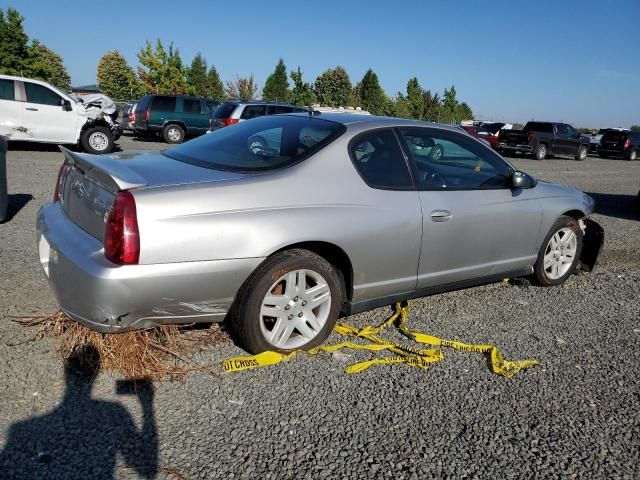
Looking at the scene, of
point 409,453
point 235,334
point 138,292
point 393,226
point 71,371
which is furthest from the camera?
point 393,226

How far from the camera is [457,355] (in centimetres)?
366

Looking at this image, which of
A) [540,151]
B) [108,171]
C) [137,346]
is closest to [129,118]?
[540,151]

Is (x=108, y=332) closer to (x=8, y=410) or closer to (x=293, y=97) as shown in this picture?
(x=8, y=410)

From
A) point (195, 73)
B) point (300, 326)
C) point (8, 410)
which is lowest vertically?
point (8, 410)

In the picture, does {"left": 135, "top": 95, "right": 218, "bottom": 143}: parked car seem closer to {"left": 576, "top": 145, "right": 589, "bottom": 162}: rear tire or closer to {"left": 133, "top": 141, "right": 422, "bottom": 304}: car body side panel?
{"left": 576, "top": 145, "right": 589, "bottom": 162}: rear tire

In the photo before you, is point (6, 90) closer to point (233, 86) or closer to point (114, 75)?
point (233, 86)

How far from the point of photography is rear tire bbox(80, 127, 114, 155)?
14.1 metres

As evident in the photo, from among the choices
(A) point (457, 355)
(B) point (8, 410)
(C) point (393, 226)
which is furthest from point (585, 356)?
(B) point (8, 410)

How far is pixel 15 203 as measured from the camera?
296 inches

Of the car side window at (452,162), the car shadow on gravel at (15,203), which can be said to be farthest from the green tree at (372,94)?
the car side window at (452,162)

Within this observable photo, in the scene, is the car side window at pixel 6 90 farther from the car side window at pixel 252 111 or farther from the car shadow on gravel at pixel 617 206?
the car shadow on gravel at pixel 617 206

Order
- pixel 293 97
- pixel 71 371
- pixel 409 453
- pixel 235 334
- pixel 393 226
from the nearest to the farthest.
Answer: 1. pixel 409 453
2. pixel 71 371
3. pixel 235 334
4. pixel 393 226
5. pixel 293 97

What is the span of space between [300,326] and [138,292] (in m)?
1.05

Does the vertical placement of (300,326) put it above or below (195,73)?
below
